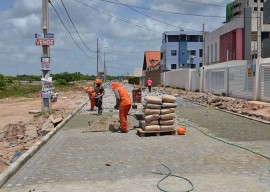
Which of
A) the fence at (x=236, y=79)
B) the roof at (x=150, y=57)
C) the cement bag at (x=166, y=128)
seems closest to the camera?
the cement bag at (x=166, y=128)

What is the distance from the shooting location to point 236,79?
28.2 meters

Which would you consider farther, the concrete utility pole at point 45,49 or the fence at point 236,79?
the fence at point 236,79

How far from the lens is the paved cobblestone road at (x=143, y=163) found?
6.36 m

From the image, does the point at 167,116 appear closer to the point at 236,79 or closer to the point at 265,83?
the point at 265,83

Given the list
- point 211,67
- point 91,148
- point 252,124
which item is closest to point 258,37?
point 211,67

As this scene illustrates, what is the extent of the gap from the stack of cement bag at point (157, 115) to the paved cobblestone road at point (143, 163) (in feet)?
1.13

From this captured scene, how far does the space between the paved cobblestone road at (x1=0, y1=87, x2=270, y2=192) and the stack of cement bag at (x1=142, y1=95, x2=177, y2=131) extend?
1.13ft

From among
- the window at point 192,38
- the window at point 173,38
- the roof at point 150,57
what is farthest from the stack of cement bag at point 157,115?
the roof at point 150,57

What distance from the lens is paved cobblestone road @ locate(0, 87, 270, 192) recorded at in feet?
20.9

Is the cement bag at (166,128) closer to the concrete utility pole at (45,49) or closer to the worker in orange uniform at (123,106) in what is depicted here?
the worker in orange uniform at (123,106)

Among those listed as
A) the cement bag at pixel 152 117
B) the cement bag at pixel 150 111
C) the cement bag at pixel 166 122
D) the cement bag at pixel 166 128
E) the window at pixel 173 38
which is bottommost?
the cement bag at pixel 166 128

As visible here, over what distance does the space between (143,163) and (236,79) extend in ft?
70.4

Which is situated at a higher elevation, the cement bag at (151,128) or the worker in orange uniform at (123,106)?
the worker in orange uniform at (123,106)

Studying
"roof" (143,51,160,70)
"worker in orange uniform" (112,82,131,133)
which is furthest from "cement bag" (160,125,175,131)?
"roof" (143,51,160,70)
